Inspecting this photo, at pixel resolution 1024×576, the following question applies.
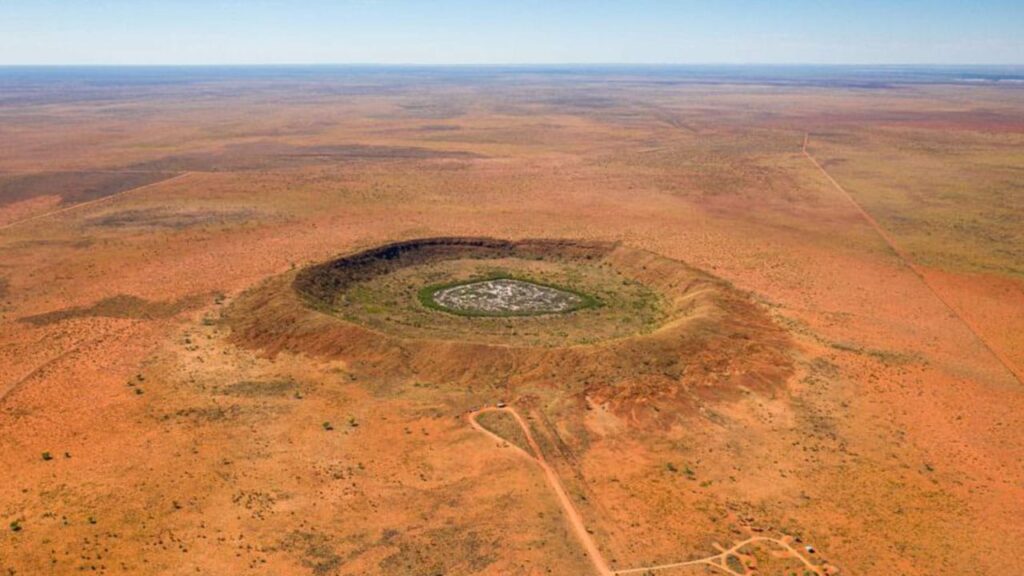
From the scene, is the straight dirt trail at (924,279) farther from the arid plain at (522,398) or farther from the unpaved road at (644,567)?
the unpaved road at (644,567)

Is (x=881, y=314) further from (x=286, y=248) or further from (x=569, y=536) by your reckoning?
(x=286, y=248)

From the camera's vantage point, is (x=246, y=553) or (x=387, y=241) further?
(x=387, y=241)

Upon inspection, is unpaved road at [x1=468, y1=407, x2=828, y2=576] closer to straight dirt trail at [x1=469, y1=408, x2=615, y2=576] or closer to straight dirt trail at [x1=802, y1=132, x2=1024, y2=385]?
straight dirt trail at [x1=469, y1=408, x2=615, y2=576]

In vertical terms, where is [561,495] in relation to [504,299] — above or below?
below

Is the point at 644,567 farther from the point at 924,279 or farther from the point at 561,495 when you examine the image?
the point at 924,279

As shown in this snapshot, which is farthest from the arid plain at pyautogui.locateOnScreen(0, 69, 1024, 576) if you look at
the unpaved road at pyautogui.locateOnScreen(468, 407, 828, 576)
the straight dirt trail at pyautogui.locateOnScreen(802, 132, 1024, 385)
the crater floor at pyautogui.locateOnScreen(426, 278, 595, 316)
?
the crater floor at pyautogui.locateOnScreen(426, 278, 595, 316)

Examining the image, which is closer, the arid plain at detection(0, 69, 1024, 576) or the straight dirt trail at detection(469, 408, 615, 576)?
the straight dirt trail at detection(469, 408, 615, 576)

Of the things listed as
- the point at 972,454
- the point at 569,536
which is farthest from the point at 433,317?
the point at 972,454

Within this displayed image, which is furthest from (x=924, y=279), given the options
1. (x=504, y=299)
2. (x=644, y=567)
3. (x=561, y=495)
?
(x=644, y=567)
